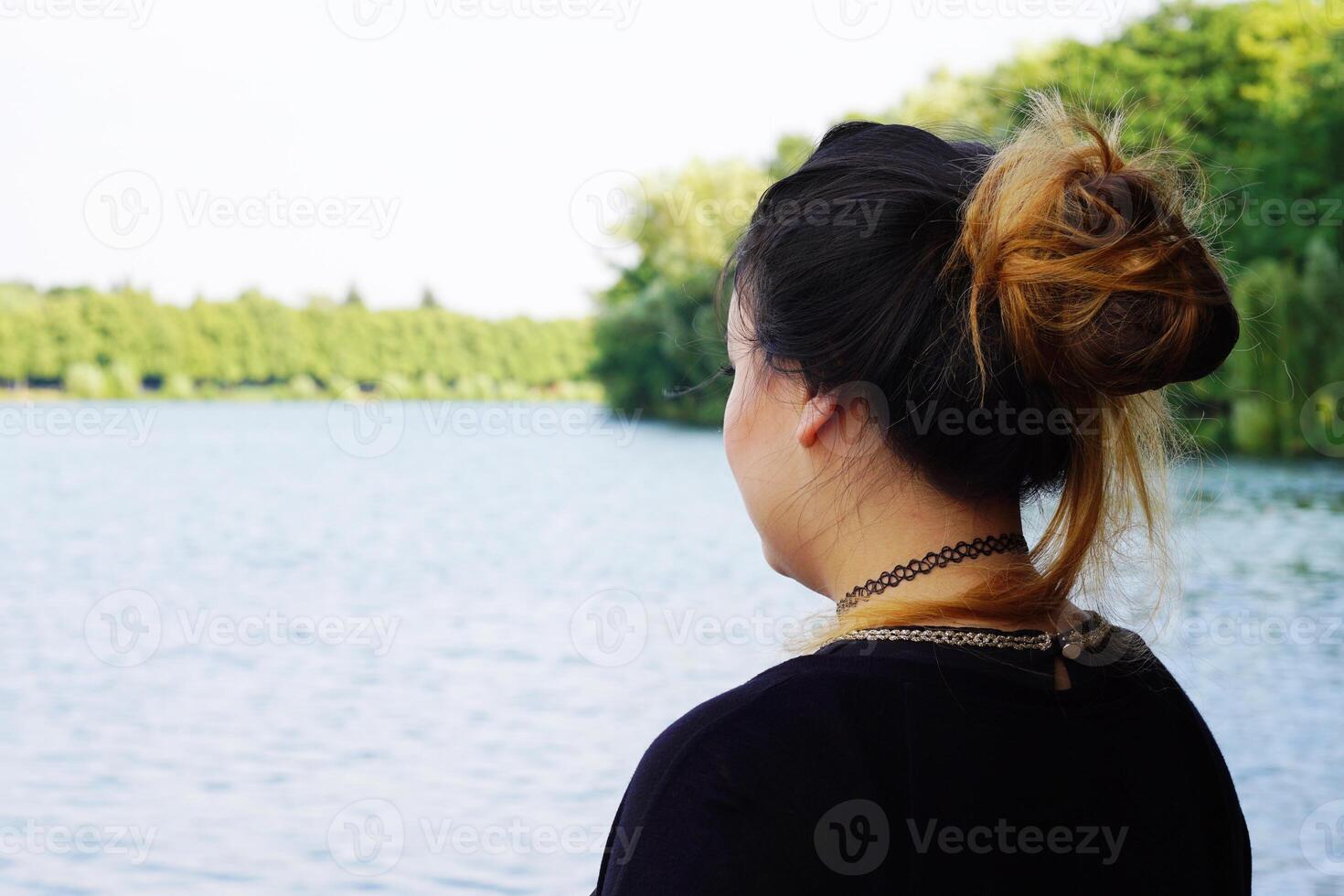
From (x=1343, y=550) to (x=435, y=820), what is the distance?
38.9 feet

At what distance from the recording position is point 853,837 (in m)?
1.02

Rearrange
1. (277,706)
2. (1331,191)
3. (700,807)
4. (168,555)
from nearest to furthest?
(700,807), (277,706), (168,555), (1331,191)

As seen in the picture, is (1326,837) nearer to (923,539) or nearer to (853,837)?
(923,539)

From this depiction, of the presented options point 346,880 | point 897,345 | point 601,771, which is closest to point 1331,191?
point 601,771

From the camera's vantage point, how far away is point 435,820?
7.48 metres

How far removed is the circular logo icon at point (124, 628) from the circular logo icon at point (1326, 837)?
29.6ft

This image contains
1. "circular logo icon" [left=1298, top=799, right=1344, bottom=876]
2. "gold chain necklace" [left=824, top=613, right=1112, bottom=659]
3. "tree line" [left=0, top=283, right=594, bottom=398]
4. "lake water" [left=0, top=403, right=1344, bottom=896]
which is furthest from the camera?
"tree line" [left=0, top=283, right=594, bottom=398]

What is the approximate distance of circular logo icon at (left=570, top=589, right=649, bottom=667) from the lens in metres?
11.7

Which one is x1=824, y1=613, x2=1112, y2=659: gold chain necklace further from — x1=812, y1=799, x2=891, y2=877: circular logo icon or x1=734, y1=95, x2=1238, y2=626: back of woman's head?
x1=812, y1=799, x2=891, y2=877: circular logo icon

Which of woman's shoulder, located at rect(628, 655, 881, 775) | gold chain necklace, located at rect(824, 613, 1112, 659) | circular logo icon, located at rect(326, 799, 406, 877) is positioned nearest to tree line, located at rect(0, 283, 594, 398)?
circular logo icon, located at rect(326, 799, 406, 877)

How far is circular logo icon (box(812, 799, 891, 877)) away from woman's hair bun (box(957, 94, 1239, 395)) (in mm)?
414

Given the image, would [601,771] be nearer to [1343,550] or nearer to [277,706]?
[277,706]

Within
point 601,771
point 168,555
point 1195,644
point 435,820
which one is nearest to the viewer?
point 435,820

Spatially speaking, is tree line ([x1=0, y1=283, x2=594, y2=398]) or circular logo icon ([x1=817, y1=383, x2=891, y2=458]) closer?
circular logo icon ([x1=817, y1=383, x2=891, y2=458])
